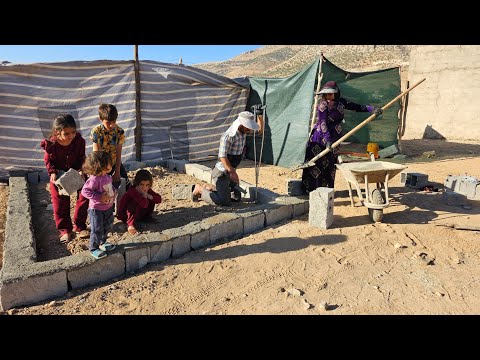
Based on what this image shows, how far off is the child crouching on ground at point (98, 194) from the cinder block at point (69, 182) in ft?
1.58

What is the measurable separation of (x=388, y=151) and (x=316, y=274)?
7.03 meters

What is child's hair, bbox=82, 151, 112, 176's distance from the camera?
3.35 m

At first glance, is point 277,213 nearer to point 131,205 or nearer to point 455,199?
point 131,205

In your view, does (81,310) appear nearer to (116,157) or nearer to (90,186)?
(90,186)

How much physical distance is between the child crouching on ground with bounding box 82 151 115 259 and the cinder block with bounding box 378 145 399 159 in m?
7.76

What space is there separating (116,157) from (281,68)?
143ft

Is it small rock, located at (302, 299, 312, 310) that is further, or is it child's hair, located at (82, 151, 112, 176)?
child's hair, located at (82, 151, 112, 176)

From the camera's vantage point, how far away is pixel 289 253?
388 centimetres

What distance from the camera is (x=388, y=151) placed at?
954 centimetres

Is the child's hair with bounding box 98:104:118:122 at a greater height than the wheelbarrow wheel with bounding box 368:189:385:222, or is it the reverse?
the child's hair with bounding box 98:104:118:122

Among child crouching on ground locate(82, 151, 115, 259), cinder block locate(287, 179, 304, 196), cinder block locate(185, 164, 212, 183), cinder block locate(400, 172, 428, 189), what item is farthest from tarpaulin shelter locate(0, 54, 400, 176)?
child crouching on ground locate(82, 151, 115, 259)

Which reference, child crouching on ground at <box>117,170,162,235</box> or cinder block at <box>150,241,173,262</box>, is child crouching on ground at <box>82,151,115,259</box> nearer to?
cinder block at <box>150,241,173,262</box>

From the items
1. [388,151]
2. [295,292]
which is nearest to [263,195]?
[295,292]

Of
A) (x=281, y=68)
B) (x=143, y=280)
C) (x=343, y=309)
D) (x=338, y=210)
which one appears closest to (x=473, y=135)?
(x=338, y=210)
